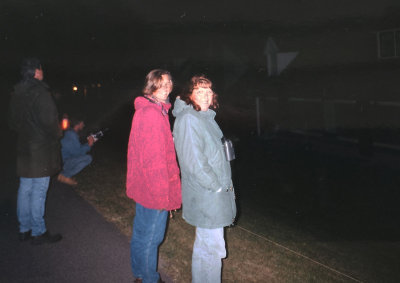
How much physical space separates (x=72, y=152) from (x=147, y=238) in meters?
4.24

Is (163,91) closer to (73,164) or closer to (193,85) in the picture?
(193,85)

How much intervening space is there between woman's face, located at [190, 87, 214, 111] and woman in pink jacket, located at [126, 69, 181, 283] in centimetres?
26

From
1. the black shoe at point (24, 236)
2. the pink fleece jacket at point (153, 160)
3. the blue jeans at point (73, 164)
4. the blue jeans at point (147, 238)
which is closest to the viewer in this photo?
the pink fleece jacket at point (153, 160)

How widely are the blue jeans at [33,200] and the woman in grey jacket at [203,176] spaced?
6.84ft

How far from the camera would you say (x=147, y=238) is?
10.1 ft

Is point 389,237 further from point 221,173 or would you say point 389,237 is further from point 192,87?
point 192,87

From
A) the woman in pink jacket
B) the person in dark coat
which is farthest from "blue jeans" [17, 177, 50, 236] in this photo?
the woman in pink jacket

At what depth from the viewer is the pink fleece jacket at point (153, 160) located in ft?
9.17

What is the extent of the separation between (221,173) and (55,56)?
3021 cm

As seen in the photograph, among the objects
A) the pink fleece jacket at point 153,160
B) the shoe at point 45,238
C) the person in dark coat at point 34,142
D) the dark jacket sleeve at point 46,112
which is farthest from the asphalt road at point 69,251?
the dark jacket sleeve at point 46,112

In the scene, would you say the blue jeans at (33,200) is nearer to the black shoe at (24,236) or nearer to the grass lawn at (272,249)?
the black shoe at (24,236)

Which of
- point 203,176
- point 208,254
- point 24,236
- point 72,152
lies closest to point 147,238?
point 208,254

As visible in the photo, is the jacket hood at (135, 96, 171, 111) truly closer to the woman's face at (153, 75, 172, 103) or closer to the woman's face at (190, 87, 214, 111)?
the woman's face at (153, 75, 172, 103)

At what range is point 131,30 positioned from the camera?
122 ft
